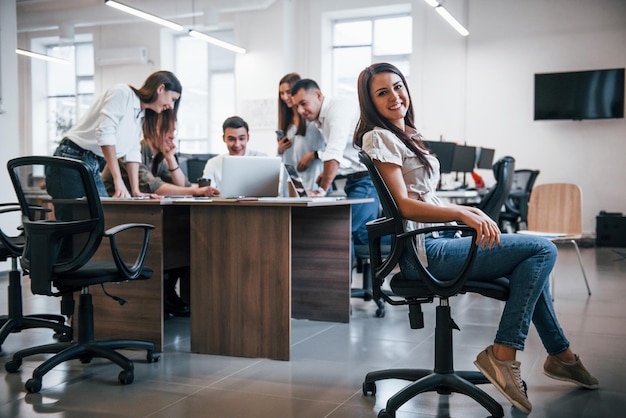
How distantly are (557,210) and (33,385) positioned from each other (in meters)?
3.76

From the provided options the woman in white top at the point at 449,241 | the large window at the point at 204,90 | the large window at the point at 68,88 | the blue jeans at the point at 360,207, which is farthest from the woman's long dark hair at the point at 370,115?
the large window at the point at 68,88

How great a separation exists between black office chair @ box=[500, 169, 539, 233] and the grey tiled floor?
3579mm

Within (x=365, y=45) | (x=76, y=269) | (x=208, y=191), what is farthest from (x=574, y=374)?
(x=365, y=45)

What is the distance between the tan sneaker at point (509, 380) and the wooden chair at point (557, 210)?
Result: 107 inches

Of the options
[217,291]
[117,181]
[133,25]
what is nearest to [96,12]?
[133,25]

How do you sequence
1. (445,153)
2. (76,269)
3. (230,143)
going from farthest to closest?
(445,153)
(230,143)
(76,269)

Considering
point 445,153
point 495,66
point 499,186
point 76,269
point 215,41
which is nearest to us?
point 76,269

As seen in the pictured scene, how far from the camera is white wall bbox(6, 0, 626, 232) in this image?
8516 millimetres

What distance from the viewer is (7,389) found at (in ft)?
8.21

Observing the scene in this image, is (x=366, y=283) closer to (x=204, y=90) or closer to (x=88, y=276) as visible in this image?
(x=88, y=276)

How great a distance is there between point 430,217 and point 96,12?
9.90 meters

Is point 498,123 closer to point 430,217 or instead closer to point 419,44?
point 419,44

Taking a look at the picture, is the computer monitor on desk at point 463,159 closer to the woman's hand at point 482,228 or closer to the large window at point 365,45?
the large window at point 365,45

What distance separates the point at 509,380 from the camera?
2137 millimetres
